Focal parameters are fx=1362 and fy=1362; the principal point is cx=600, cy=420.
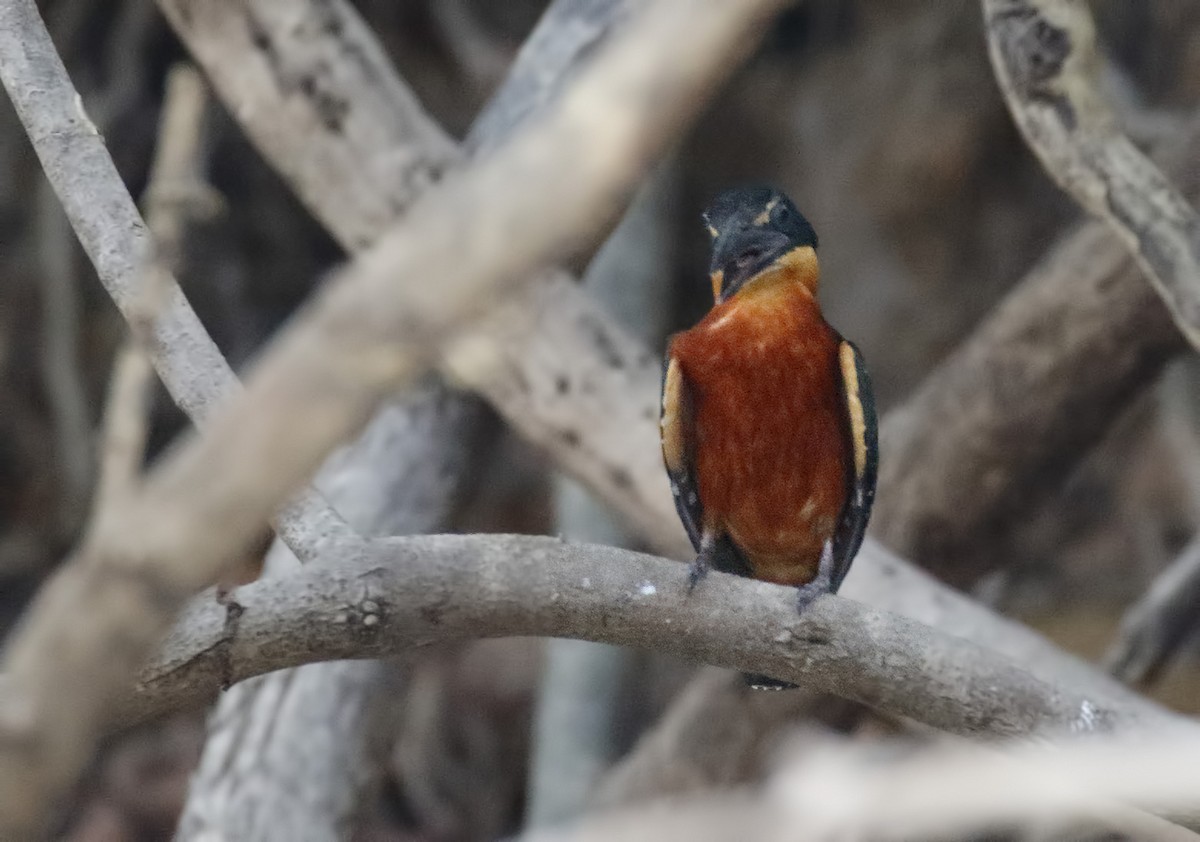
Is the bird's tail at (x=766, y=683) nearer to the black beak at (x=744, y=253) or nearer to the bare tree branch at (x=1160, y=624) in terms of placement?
the black beak at (x=744, y=253)

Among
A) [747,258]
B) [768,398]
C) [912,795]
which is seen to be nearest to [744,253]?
[747,258]

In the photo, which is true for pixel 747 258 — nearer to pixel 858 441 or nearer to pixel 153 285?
pixel 858 441

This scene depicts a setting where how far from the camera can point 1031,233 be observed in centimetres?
508

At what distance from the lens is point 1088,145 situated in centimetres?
243

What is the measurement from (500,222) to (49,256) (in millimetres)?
4346

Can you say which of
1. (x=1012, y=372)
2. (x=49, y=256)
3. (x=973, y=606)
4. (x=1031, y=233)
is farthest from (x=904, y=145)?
(x=49, y=256)

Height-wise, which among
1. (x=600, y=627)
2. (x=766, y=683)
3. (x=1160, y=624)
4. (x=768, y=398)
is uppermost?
(x=600, y=627)

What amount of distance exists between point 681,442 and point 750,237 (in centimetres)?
40

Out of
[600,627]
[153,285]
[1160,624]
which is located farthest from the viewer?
[1160,624]

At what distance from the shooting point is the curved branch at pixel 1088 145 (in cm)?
238

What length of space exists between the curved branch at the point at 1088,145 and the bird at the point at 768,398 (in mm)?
481

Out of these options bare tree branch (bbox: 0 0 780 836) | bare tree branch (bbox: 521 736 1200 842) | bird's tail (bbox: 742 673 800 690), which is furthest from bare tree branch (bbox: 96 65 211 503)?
bird's tail (bbox: 742 673 800 690)

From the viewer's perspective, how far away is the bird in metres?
2.51

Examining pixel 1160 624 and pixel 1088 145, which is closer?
pixel 1088 145
